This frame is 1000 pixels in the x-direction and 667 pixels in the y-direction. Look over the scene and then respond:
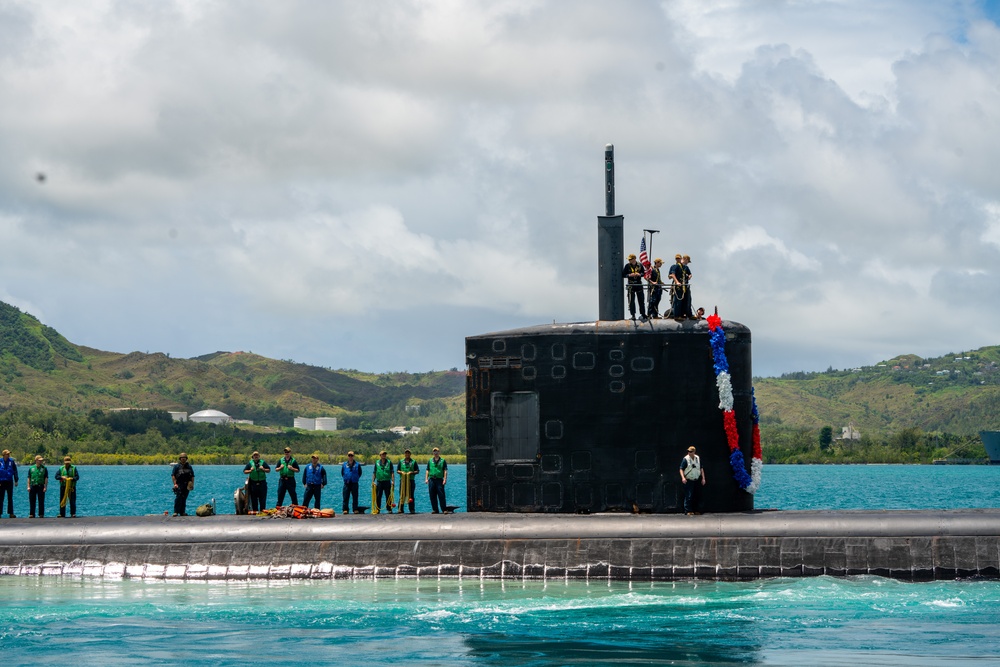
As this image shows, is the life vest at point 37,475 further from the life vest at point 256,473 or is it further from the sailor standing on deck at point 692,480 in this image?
the sailor standing on deck at point 692,480

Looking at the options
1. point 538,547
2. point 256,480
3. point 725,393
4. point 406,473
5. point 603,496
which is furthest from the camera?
point 256,480

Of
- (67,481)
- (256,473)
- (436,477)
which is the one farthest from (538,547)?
(67,481)

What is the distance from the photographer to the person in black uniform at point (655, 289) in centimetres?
2083

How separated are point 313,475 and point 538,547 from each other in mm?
5282

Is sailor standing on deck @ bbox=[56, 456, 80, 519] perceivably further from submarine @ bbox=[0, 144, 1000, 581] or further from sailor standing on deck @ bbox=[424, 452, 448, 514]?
sailor standing on deck @ bbox=[424, 452, 448, 514]

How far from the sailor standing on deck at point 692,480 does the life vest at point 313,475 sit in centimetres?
678

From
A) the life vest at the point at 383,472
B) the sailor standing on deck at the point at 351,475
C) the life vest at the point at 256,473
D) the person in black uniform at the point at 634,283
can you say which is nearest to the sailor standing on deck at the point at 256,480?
the life vest at the point at 256,473

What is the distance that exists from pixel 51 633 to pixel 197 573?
12.5 ft

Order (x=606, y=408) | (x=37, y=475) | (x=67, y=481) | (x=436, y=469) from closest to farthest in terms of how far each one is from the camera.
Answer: (x=606, y=408)
(x=436, y=469)
(x=37, y=475)
(x=67, y=481)

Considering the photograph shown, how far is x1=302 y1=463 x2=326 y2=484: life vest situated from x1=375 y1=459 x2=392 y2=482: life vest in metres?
0.97

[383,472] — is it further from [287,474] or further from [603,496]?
[603,496]

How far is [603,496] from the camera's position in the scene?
20719 mm

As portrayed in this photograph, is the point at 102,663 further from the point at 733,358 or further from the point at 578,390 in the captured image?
the point at 733,358

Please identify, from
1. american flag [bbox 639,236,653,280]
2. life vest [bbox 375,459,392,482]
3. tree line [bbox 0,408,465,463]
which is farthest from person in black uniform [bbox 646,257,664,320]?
tree line [bbox 0,408,465,463]
